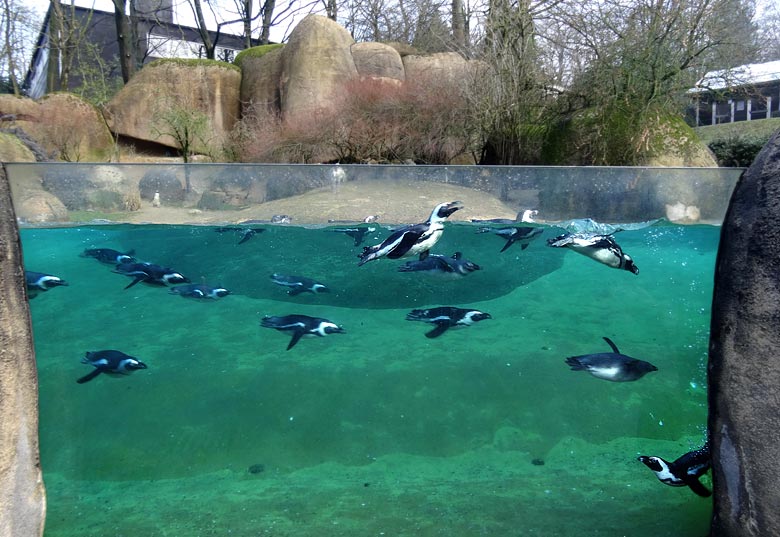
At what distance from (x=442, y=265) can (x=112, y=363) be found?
2.40 metres

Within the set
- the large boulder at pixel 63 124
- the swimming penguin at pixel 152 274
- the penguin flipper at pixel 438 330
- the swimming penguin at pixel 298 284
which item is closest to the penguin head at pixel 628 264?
the penguin flipper at pixel 438 330

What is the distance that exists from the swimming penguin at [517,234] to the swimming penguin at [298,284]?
139cm

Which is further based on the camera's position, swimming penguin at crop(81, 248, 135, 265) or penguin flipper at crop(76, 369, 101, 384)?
swimming penguin at crop(81, 248, 135, 265)

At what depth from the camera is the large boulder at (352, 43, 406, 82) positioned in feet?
64.3

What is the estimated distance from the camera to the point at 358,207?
533 cm

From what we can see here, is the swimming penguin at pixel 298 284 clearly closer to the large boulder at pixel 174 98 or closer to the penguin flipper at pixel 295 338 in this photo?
the penguin flipper at pixel 295 338

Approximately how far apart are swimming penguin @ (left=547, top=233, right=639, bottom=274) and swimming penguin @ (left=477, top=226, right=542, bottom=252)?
37cm

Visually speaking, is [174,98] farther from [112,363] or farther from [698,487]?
[698,487]

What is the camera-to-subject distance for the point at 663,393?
4375 millimetres

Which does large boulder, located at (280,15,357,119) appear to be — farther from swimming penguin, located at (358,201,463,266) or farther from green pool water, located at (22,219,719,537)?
swimming penguin, located at (358,201,463,266)

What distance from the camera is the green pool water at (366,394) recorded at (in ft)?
10.1

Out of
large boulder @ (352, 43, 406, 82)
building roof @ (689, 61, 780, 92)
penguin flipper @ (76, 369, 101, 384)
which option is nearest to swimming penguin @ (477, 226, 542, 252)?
penguin flipper @ (76, 369, 101, 384)

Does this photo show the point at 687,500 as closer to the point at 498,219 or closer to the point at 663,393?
the point at 663,393

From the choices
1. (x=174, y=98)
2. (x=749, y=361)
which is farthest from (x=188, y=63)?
(x=749, y=361)
